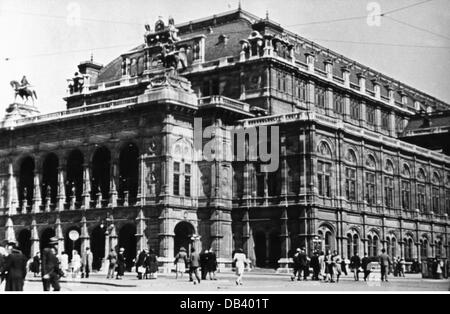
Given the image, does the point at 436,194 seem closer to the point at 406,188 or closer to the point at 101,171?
the point at 406,188

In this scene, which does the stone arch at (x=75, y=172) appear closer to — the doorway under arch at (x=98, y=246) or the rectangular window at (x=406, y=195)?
the doorway under arch at (x=98, y=246)

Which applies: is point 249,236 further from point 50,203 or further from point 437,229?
point 437,229

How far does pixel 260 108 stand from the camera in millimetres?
65562

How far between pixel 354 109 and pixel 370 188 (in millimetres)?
14124

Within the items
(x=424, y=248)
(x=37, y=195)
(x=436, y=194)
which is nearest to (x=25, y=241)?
(x=37, y=195)

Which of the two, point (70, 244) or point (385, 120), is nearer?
point (70, 244)

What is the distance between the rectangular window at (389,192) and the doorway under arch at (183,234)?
20.1 metres

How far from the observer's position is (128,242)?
204ft

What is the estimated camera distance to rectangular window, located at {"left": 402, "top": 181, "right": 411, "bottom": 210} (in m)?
72.7

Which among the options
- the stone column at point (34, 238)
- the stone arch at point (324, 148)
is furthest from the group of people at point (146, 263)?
the stone column at point (34, 238)

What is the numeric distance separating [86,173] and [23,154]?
9.32 m

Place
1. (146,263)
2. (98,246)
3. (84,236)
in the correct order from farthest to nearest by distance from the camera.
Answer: (98,246) < (84,236) < (146,263)

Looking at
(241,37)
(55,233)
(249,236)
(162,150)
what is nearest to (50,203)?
(55,233)

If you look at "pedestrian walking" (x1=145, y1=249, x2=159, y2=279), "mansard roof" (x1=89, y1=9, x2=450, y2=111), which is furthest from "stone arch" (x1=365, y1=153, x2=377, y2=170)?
"pedestrian walking" (x1=145, y1=249, x2=159, y2=279)
